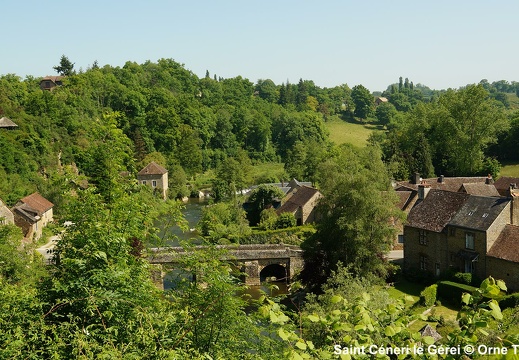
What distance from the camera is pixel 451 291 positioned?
103ft

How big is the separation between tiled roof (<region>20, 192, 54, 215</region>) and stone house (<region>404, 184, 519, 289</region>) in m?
33.7

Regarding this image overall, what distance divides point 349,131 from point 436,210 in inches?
3539

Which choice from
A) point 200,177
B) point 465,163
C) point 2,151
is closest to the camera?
point 2,151

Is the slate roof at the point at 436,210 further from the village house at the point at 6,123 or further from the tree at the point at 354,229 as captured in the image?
the village house at the point at 6,123

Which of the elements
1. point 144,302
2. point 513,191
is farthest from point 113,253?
point 513,191

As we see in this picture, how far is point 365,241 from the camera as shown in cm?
3234

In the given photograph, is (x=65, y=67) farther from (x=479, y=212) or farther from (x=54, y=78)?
(x=479, y=212)

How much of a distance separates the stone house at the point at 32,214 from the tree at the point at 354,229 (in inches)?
1064

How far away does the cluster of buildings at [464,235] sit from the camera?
31672mm

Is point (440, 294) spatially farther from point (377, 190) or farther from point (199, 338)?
point (199, 338)

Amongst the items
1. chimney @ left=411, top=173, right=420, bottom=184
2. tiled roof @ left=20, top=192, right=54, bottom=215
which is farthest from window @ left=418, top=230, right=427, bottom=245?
tiled roof @ left=20, top=192, right=54, bottom=215

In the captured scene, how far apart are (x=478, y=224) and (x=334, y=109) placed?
4570 inches

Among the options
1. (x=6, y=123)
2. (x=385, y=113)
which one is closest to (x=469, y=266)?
(x=6, y=123)

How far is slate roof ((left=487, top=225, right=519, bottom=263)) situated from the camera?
30794 mm
